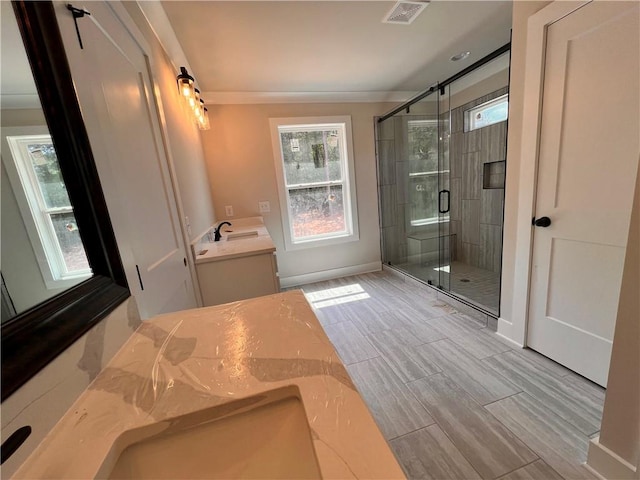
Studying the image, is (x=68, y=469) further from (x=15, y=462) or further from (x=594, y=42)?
(x=594, y=42)

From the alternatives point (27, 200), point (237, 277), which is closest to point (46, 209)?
point (27, 200)

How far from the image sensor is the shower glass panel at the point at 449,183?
9.45ft

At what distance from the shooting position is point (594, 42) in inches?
49.8

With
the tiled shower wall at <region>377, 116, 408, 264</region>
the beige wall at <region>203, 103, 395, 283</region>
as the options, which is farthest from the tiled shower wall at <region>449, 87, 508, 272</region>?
the beige wall at <region>203, 103, 395, 283</region>

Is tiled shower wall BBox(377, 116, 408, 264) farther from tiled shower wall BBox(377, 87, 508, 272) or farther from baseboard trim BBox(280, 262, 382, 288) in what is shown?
baseboard trim BBox(280, 262, 382, 288)

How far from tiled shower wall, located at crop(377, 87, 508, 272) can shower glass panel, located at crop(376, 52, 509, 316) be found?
1 cm

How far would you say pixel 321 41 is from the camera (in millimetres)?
2031

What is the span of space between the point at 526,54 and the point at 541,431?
2.13 m

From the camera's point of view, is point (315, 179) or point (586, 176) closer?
point (586, 176)

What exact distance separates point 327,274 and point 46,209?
315cm

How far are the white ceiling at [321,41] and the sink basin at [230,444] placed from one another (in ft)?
6.98

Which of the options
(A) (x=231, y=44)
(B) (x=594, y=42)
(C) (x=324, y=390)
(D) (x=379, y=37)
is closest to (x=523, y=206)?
(B) (x=594, y=42)

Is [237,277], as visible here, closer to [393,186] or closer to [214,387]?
[214,387]

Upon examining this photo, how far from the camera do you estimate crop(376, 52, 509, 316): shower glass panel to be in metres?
2.88
